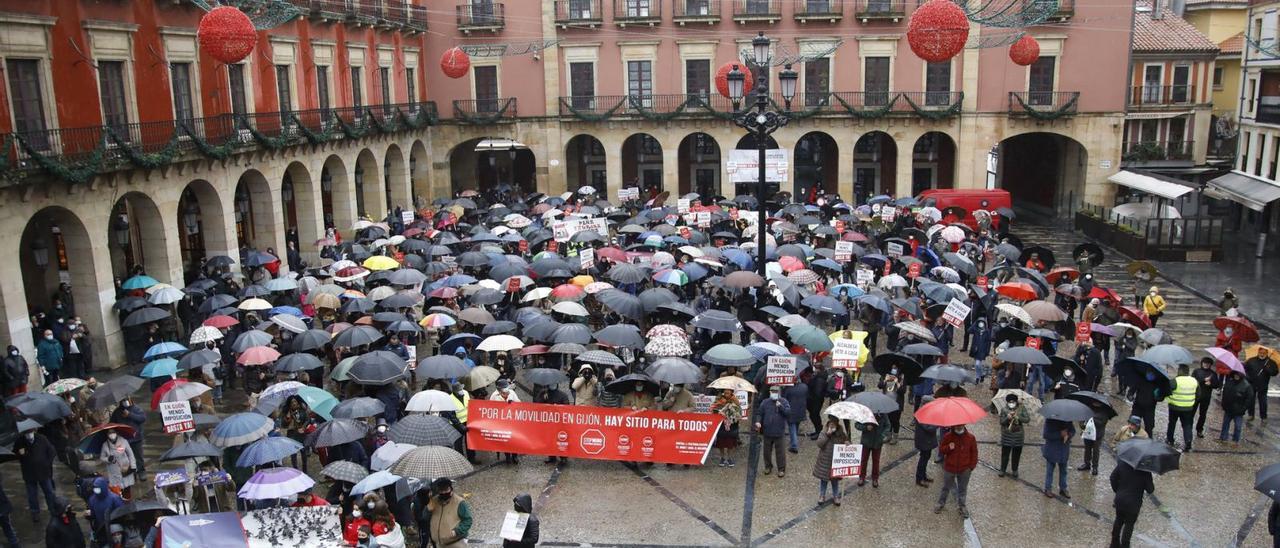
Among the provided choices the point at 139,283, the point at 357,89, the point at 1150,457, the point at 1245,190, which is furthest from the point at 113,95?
the point at 1245,190

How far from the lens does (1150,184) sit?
118 feet

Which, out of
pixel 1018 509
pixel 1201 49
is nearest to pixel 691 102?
pixel 1201 49

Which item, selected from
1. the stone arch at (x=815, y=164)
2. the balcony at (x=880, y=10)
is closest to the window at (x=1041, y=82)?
the balcony at (x=880, y=10)

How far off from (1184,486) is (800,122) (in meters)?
28.8

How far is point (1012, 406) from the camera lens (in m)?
13.7

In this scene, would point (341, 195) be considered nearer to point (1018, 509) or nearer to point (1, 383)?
point (1, 383)

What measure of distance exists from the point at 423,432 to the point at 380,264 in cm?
1117

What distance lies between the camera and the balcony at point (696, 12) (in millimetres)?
40281

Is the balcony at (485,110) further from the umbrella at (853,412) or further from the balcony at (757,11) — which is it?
the umbrella at (853,412)

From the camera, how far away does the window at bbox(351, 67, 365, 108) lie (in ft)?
117

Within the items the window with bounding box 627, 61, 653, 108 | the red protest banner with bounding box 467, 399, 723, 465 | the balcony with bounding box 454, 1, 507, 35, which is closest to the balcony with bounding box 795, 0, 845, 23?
the window with bounding box 627, 61, 653, 108

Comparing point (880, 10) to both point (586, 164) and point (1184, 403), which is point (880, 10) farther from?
point (1184, 403)

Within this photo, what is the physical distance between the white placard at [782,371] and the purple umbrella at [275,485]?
6.48 metres

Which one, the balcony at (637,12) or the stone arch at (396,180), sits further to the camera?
the balcony at (637,12)
